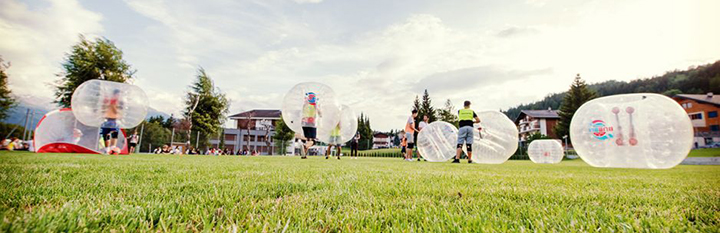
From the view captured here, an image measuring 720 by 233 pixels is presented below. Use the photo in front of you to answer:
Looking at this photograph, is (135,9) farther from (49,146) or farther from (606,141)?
(49,146)

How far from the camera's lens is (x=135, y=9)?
3178mm

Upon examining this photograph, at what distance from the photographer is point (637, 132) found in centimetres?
809

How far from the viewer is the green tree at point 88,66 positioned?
19844mm

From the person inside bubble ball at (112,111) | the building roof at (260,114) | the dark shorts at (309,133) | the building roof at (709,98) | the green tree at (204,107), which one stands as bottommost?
the dark shorts at (309,133)

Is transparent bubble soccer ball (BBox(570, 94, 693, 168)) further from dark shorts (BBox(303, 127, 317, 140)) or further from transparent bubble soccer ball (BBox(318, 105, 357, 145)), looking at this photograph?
dark shorts (BBox(303, 127, 317, 140))

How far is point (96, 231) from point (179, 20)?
4.19 meters

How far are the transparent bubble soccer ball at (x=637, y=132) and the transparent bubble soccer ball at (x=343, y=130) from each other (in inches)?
333

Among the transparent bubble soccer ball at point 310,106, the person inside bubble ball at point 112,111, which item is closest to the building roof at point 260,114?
the person inside bubble ball at point 112,111

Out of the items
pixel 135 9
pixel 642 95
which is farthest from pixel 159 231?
pixel 642 95

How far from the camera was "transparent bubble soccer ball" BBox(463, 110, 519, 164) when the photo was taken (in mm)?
10648

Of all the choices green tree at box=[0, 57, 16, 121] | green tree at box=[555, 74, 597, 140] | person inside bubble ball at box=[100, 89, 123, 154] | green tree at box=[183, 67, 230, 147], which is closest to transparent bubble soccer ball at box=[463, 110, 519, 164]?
green tree at box=[0, 57, 16, 121]

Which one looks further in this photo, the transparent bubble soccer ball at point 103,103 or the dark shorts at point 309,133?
the dark shorts at point 309,133

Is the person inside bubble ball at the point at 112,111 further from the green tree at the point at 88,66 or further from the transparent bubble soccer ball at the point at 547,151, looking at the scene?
the transparent bubble soccer ball at the point at 547,151

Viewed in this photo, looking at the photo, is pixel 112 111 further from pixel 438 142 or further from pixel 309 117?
pixel 438 142
